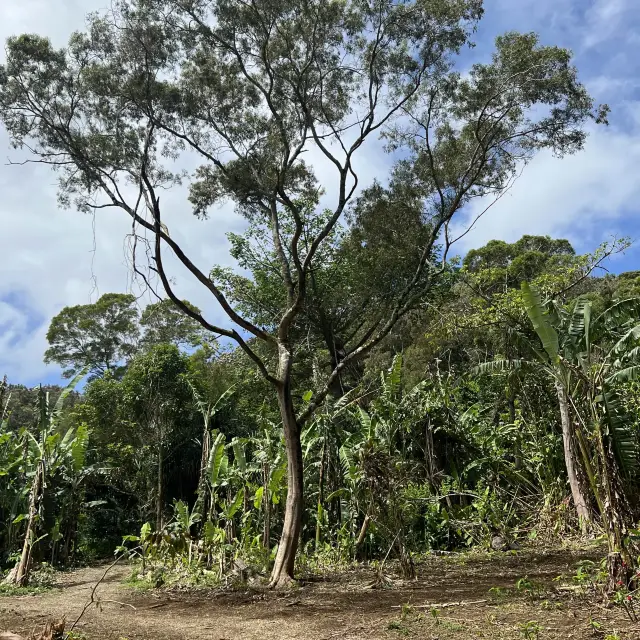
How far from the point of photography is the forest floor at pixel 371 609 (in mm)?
4207

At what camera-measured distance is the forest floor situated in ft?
13.8

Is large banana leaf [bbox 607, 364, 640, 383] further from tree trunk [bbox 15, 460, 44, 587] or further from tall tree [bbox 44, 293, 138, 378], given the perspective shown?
tall tree [bbox 44, 293, 138, 378]

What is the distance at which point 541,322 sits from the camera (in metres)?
9.20

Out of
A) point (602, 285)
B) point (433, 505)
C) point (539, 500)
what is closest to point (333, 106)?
point (433, 505)

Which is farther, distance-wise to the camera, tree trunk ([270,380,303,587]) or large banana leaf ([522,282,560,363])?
large banana leaf ([522,282,560,363])

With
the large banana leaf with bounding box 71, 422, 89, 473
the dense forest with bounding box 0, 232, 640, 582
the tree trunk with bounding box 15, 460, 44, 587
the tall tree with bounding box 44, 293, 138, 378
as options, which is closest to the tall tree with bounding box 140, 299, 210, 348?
the tall tree with bounding box 44, 293, 138, 378

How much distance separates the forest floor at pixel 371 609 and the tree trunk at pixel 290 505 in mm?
318

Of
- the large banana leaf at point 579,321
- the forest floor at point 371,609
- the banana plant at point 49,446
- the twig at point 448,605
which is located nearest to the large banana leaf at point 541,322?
the large banana leaf at point 579,321

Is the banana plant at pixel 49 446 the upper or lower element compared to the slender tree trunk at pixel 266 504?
upper

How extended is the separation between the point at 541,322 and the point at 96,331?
23.8 m

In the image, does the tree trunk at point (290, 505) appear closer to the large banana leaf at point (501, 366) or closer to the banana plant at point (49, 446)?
the banana plant at point (49, 446)

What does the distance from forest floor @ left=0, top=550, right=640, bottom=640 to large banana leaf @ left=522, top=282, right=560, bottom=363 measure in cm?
290

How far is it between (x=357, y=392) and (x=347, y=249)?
13.1 feet

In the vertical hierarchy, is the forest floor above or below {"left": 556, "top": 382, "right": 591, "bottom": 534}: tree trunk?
below
